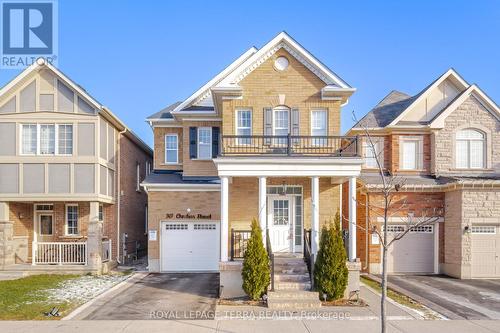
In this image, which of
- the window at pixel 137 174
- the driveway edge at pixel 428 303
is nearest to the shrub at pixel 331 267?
the driveway edge at pixel 428 303

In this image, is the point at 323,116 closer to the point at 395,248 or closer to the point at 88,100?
the point at 395,248

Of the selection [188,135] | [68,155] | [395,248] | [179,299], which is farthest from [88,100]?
[395,248]

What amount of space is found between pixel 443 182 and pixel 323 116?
6536mm

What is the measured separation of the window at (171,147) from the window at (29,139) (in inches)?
223

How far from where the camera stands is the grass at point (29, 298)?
1055 cm

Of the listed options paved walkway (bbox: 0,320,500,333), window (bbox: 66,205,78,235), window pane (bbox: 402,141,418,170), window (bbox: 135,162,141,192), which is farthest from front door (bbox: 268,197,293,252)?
window (bbox: 135,162,141,192)

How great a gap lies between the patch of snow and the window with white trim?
19.5ft

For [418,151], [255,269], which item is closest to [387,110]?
[418,151]

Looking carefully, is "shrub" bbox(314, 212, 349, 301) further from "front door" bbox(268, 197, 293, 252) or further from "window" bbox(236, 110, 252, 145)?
"window" bbox(236, 110, 252, 145)

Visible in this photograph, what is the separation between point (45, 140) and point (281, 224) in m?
10.8

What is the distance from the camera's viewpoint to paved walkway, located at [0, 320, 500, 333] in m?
9.35

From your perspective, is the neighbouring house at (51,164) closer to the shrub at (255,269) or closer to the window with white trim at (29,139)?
the window with white trim at (29,139)

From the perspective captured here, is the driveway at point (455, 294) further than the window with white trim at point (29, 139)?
No

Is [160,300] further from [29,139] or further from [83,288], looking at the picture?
[29,139]
